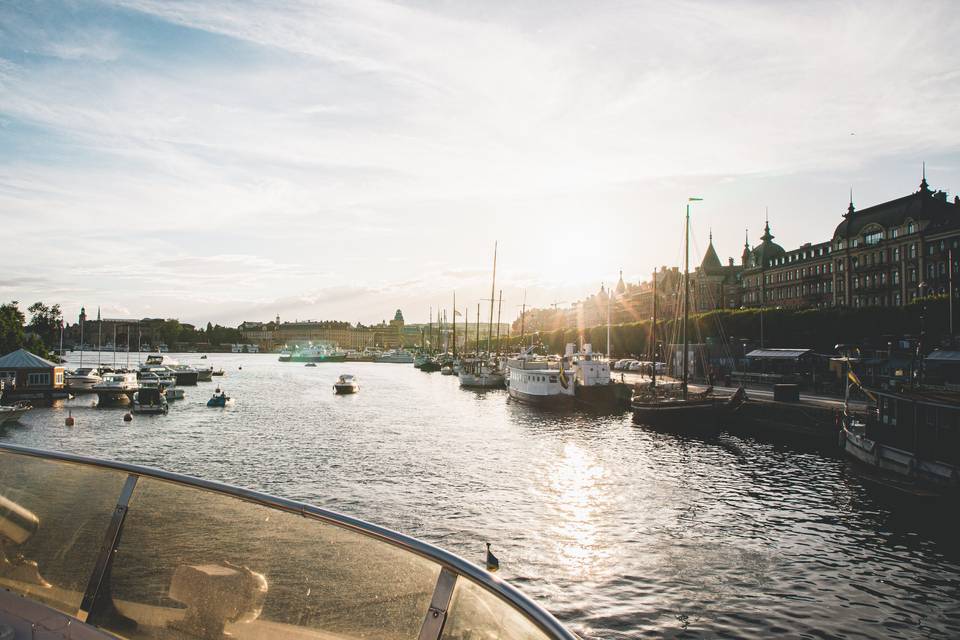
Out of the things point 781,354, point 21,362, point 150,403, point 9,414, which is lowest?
point 150,403

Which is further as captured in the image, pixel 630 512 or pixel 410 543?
pixel 630 512

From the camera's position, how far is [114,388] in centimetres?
6512

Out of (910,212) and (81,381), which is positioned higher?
(910,212)

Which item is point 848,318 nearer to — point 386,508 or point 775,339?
point 775,339

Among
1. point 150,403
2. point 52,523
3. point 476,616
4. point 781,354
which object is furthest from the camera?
point 781,354

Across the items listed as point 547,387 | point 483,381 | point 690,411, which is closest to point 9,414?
point 547,387

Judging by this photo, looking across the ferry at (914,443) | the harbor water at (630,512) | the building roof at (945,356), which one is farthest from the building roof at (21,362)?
the building roof at (945,356)

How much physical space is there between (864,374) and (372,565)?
2486 inches

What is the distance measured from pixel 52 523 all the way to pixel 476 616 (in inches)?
105

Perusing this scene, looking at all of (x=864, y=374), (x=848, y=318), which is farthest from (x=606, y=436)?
(x=848, y=318)

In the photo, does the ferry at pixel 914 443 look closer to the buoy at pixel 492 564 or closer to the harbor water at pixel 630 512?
the harbor water at pixel 630 512

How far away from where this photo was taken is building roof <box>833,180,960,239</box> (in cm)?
8181

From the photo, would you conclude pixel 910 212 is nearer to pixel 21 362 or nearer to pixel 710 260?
pixel 710 260

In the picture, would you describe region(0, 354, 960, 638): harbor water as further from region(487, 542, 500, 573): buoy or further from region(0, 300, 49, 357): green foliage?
region(0, 300, 49, 357): green foliage
